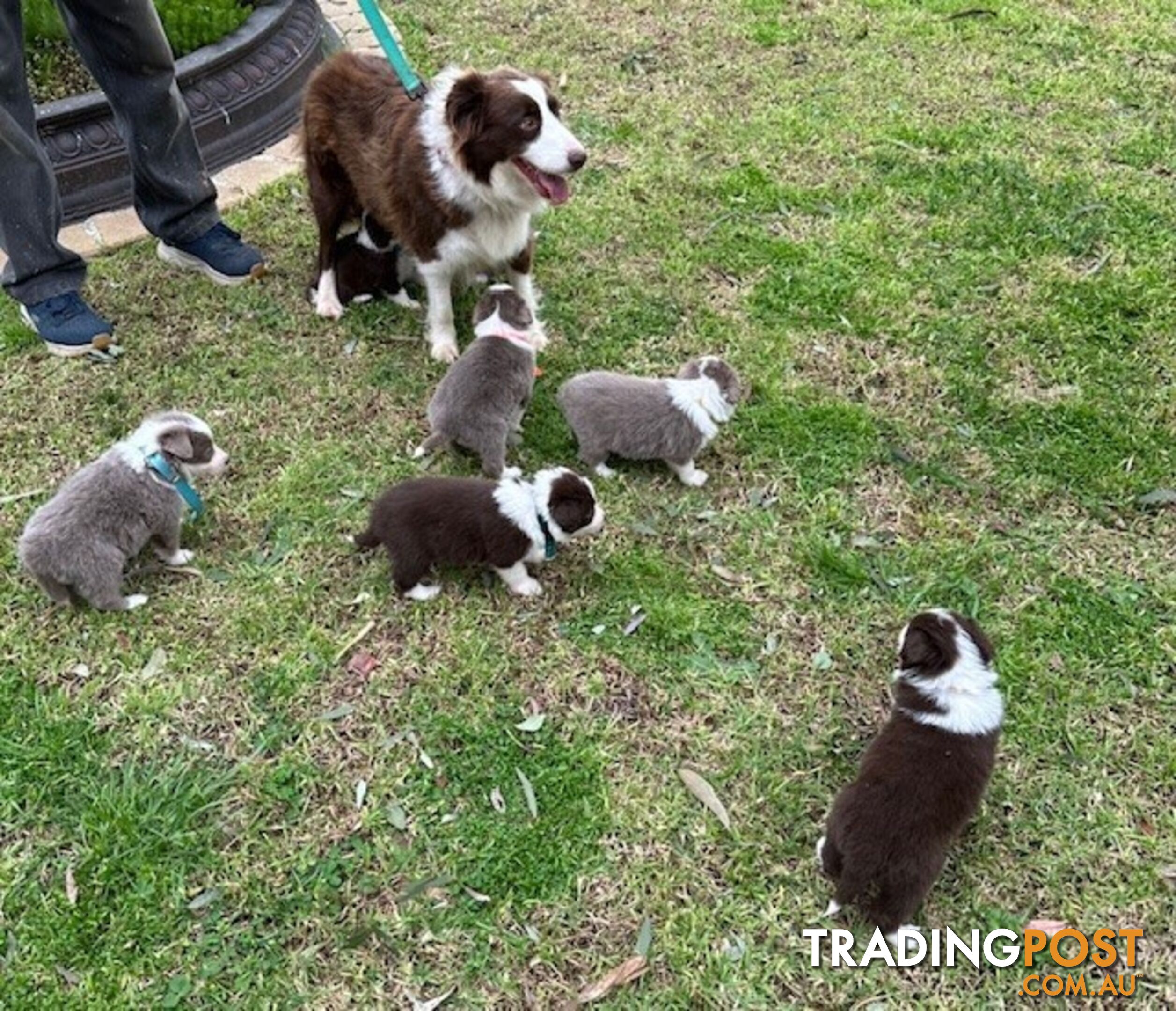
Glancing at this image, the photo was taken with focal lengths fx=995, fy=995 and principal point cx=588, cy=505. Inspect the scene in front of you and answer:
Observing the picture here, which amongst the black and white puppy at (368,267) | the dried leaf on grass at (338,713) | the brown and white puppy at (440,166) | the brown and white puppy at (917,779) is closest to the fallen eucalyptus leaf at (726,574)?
the brown and white puppy at (917,779)

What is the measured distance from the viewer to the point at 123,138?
4543mm

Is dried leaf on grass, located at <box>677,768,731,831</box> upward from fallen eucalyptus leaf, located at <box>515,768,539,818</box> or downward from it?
downward

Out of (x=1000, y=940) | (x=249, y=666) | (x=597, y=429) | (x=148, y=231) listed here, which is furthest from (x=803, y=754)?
(x=148, y=231)

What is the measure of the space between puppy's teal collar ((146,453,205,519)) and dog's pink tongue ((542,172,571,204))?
177 centimetres

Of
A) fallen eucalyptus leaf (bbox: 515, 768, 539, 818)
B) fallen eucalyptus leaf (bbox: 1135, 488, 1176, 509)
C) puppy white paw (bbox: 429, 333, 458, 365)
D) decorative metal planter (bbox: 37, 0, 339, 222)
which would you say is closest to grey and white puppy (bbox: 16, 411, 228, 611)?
puppy white paw (bbox: 429, 333, 458, 365)

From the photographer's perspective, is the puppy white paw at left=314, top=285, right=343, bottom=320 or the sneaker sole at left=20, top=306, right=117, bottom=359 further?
the puppy white paw at left=314, top=285, right=343, bottom=320

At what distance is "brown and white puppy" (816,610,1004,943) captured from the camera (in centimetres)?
246

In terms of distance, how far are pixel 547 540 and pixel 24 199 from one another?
2.64 meters

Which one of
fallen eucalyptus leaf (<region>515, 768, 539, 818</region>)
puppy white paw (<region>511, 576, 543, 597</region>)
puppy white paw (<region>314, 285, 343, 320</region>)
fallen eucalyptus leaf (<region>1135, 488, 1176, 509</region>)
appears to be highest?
puppy white paw (<region>314, 285, 343, 320</region>)

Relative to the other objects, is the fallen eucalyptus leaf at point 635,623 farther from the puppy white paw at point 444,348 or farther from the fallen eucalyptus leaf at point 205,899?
the puppy white paw at point 444,348

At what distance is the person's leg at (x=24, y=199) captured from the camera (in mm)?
3820

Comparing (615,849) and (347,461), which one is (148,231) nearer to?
(347,461)

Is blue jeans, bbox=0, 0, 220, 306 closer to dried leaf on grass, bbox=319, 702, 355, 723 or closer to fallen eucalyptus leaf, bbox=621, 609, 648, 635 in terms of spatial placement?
dried leaf on grass, bbox=319, 702, 355, 723

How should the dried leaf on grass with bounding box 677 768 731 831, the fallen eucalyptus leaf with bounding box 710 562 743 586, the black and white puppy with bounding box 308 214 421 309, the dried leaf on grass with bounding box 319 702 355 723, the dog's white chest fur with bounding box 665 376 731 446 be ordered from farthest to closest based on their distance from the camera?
the black and white puppy with bounding box 308 214 421 309, the dog's white chest fur with bounding box 665 376 731 446, the fallen eucalyptus leaf with bounding box 710 562 743 586, the dried leaf on grass with bounding box 319 702 355 723, the dried leaf on grass with bounding box 677 768 731 831
